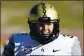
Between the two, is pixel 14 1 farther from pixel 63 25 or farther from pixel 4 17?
pixel 63 25

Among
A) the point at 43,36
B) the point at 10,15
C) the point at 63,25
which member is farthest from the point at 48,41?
the point at 10,15

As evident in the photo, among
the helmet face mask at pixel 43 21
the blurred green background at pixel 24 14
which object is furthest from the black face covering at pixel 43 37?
the blurred green background at pixel 24 14

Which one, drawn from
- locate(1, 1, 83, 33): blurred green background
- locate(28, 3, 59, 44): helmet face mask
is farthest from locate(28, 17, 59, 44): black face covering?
locate(1, 1, 83, 33): blurred green background

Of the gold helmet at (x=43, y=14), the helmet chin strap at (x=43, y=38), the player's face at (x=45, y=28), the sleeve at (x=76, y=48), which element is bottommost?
the sleeve at (x=76, y=48)

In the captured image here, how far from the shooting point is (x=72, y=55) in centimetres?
116

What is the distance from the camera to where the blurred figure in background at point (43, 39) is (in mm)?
1144

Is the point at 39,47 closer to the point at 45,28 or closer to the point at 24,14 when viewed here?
the point at 45,28

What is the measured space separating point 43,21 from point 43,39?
83 mm

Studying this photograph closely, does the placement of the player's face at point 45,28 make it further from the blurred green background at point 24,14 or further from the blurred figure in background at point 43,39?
the blurred green background at point 24,14

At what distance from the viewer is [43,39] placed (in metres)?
1.17

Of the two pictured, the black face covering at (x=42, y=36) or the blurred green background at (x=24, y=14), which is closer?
the black face covering at (x=42, y=36)

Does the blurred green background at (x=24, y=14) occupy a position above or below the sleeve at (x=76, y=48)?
above

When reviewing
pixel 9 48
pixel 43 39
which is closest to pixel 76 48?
pixel 43 39

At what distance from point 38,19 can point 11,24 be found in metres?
0.25
